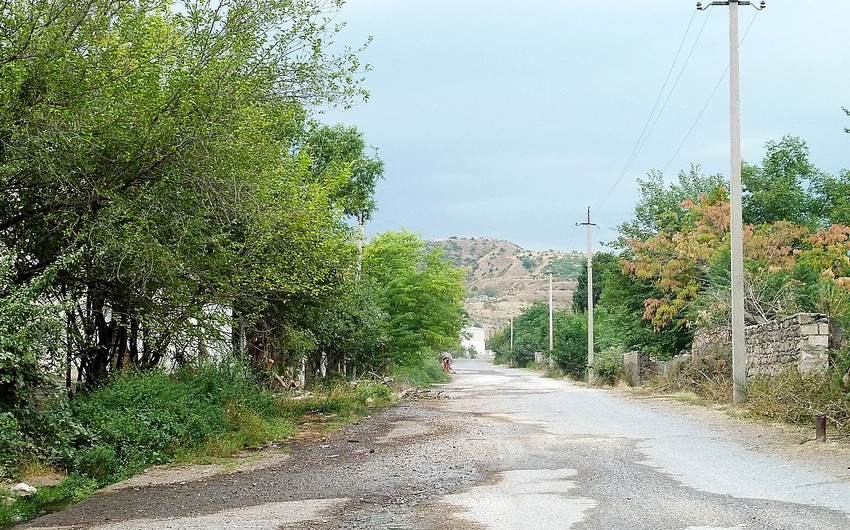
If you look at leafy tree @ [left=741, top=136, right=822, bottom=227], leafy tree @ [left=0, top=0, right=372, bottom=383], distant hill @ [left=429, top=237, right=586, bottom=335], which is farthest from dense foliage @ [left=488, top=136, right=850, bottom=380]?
distant hill @ [left=429, top=237, right=586, bottom=335]

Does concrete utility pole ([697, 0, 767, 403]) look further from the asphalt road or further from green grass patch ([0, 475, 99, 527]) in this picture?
green grass patch ([0, 475, 99, 527])

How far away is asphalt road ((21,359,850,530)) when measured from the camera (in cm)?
855

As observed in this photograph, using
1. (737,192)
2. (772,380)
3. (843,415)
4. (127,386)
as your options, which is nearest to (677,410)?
(772,380)

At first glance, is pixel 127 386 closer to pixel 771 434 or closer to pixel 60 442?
pixel 60 442

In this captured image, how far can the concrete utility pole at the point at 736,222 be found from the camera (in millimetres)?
22031

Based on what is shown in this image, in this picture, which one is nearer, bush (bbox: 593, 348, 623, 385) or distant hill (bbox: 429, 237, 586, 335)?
bush (bbox: 593, 348, 623, 385)

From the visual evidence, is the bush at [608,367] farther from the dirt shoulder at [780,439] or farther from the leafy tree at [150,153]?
the leafy tree at [150,153]

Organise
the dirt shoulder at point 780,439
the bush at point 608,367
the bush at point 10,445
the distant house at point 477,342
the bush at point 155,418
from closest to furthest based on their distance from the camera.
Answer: the bush at point 10,445
the dirt shoulder at point 780,439
the bush at point 155,418
the bush at point 608,367
the distant house at point 477,342

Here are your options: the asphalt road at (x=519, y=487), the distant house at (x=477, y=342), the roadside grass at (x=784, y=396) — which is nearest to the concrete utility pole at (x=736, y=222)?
the roadside grass at (x=784, y=396)

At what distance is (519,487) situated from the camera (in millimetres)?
10492

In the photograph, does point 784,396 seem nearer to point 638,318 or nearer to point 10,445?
point 10,445

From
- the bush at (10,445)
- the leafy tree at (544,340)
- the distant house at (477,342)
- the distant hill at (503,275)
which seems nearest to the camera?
the bush at (10,445)

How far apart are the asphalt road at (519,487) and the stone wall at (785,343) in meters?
3.25

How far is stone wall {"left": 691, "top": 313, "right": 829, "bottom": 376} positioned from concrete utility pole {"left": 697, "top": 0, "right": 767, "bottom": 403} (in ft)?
2.95
